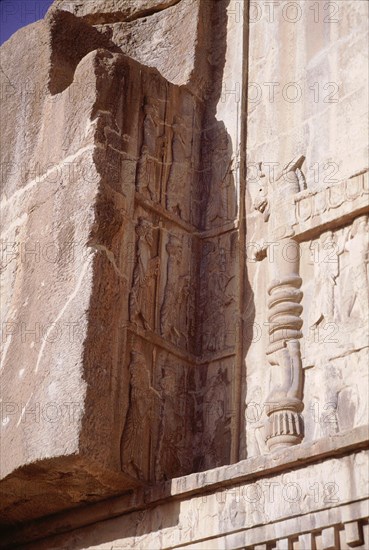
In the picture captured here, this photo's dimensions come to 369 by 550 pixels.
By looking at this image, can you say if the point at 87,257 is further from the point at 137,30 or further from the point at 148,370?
the point at 137,30

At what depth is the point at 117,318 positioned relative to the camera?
29.0 ft

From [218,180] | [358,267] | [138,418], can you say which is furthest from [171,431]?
[218,180]

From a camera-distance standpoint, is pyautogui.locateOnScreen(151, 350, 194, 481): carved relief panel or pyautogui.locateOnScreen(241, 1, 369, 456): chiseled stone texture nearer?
pyautogui.locateOnScreen(241, 1, 369, 456): chiseled stone texture

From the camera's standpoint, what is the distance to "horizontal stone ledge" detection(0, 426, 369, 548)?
24.7 feet

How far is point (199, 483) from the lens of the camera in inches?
320

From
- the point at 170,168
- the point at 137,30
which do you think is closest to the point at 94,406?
the point at 170,168

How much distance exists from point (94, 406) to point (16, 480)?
83 centimetres

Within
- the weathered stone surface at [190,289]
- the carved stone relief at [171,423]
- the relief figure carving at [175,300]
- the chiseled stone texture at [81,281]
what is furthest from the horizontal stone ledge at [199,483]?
the relief figure carving at [175,300]

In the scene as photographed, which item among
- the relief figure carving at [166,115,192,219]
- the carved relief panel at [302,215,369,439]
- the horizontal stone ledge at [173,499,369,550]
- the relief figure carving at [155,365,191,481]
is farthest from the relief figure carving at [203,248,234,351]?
the horizontal stone ledge at [173,499,369,550]

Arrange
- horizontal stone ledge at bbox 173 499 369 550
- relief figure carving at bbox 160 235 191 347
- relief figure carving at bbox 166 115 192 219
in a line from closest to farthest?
horizontal stone ledge at bbox 173 499 369 550, relief figure carving at bbox 160 235 191 347, relief figure carving at bbox 166 115 192 219

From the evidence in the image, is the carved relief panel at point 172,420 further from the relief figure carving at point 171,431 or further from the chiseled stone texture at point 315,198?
the chiseled stone texture at point 315,198

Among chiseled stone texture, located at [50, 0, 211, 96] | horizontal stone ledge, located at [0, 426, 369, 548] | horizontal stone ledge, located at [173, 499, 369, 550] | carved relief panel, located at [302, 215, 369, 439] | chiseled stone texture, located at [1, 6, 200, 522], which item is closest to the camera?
horizontal stone ledge, located at [173, 499, 369, 550]

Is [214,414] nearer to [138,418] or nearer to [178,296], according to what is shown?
[138,418]

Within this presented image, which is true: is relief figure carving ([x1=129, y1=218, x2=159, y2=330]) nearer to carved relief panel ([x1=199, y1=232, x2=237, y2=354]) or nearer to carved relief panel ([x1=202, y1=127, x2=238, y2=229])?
carved relief panel ([x1=199, y1=232, x2=237, y2=354])
